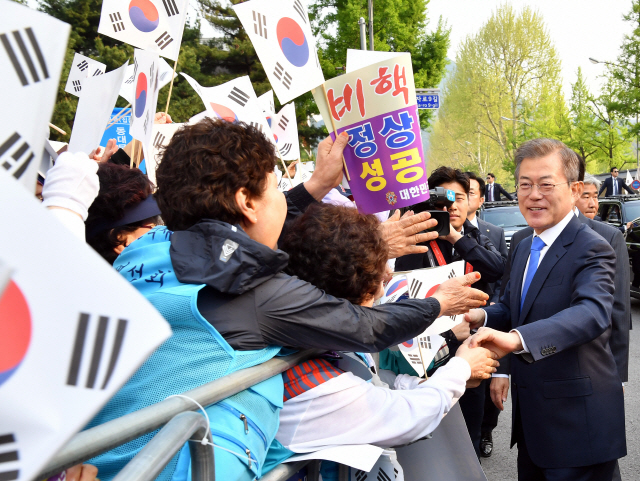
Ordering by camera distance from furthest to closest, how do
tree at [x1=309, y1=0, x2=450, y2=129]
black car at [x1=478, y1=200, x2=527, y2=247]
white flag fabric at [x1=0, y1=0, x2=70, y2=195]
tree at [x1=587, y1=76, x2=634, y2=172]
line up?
tree at [x1=587, y1=76, x2=634, y2=172]
tree at [x1=309, y1=0, x2=450, y2=129]
black car at [x1=478, y1=200, x2=527, y2=247]
white flag fabric at [x1=0, y1=0, x2=70, y2=195]

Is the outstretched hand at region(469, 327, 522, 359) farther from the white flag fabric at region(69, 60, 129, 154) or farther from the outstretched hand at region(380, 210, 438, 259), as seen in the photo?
the white flag fabric at region(69, 60, 129, 154)

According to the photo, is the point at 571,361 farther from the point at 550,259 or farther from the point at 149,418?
the point at 149,418

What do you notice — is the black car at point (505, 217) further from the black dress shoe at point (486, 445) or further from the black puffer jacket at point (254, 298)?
the black puffer jacket at point (254, 298)

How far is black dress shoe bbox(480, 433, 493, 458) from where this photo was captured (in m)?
4.44

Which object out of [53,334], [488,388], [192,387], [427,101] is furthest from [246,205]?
[427,101]

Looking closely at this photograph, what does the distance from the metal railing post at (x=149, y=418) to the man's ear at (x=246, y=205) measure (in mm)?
414

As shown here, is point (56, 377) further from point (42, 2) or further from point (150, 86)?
point (42, 2)

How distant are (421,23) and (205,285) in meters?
25.5

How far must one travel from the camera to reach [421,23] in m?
24.8

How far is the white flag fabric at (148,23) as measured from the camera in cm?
397

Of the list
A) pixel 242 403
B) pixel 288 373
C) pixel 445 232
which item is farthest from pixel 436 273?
pixel 242 403

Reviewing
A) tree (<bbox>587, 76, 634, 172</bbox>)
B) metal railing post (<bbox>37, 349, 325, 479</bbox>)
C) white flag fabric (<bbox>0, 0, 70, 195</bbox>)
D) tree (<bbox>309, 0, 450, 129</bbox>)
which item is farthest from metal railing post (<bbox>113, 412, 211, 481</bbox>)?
tree (<bbox>587, 76, 634, 172</bbox>)

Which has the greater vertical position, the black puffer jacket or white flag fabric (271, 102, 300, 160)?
white flag fabric (271, 102, 300, 160)

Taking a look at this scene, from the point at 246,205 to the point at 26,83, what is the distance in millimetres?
872
